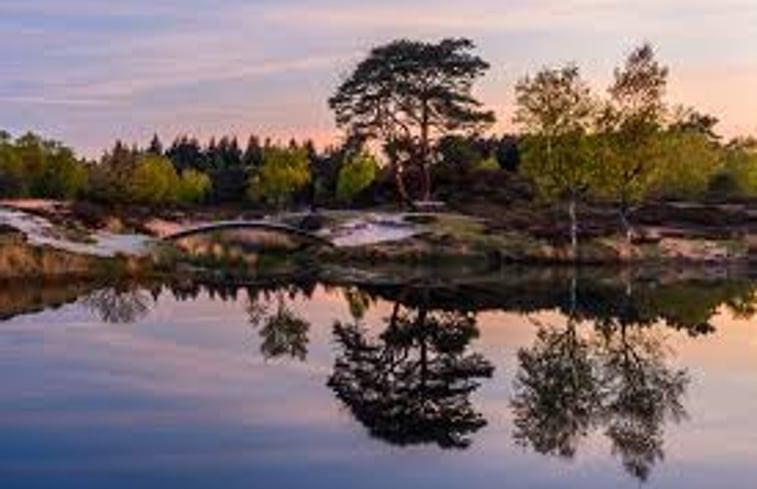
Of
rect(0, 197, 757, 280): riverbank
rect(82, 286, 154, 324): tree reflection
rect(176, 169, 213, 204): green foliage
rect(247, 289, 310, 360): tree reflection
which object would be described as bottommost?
rect(247, 289, 310, 360): tree reflection

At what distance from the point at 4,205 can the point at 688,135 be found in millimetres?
89184

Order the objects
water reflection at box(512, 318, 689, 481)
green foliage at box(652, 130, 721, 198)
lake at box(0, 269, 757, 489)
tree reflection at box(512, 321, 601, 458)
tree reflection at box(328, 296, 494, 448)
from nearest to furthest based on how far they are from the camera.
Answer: lake at box(0, 269, 757, 489)
water reflection at box(512, 318, 689, 481)
tree reflection at box(512, 321, 601, 458)
tree reflection at box(328, 296, 494, 448)
green foliage at box(652, 130, 721, 198)

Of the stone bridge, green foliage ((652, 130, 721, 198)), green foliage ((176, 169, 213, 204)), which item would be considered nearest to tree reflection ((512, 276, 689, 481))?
the stone bridge

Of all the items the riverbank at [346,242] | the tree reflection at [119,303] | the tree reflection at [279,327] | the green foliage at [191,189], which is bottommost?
the tree reflection at [279,327]

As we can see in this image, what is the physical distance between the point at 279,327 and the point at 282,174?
92.2 meters

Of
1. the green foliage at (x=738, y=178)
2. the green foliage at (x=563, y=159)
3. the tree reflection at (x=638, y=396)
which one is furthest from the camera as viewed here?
the green foliage at (x=738, y=178)

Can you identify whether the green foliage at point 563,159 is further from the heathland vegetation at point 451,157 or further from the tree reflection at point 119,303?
the tree reflection at point 119,303

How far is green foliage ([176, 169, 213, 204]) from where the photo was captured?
499 ft

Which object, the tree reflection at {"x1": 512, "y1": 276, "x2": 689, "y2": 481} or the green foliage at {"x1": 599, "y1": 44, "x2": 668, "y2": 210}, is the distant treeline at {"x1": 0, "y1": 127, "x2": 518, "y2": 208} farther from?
the tree reflection at {"x1": 512, "y1": 276, "x2": 689, "y2": 481}

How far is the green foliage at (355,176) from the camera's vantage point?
12619cm

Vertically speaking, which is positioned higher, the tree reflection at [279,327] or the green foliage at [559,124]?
the green foliage at [559,124]

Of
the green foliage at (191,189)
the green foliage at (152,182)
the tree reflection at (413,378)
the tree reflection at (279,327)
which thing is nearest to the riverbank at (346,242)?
the tree reflection at (279,327)

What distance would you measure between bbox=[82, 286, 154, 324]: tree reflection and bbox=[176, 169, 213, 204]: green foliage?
96117 millimetres

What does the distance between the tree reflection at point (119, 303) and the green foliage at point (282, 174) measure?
77.6m
